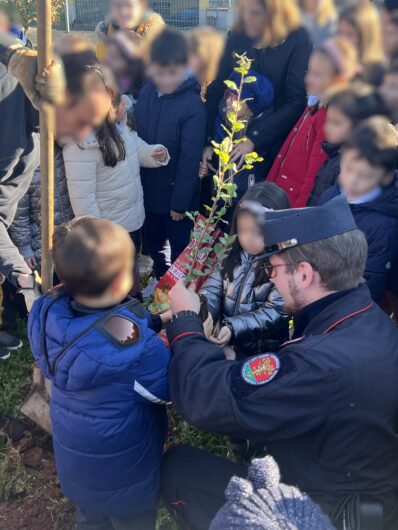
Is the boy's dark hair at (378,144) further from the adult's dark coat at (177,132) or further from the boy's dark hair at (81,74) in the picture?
the boy's dark hair at (81,74)

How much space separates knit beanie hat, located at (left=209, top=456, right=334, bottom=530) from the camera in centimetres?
113

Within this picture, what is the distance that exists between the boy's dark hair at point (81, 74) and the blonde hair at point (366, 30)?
2085 mm

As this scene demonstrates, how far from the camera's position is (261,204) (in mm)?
2469

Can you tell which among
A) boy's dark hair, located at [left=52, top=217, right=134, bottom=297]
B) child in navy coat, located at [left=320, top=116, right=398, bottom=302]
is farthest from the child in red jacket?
boy's dark hair, located at [left=52, top=217, right=134, bottom=297]

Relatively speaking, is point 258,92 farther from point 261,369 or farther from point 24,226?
point 261,369

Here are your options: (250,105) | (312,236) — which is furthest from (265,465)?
(250,105)

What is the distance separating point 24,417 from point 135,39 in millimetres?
2617

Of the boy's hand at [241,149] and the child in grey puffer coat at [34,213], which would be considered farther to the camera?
the boy's hand at [241,149]

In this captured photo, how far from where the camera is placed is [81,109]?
1926mm

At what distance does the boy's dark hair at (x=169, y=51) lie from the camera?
321 cm

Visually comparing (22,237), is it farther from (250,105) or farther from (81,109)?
(250,105)

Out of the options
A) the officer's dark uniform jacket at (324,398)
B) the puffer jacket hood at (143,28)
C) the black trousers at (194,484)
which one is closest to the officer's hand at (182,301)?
the officer's dark uniform jacket at (324,398)

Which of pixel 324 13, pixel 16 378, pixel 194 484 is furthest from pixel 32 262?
pixel 324 13

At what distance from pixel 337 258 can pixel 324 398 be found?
46 centimetres
